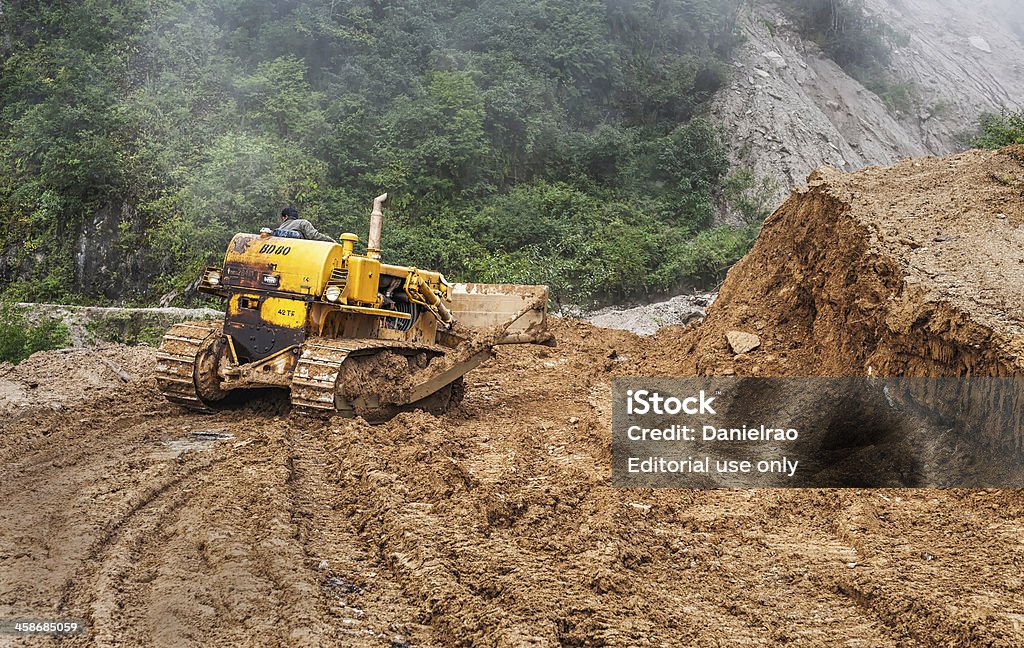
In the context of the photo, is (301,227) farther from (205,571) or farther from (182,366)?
(205,571)

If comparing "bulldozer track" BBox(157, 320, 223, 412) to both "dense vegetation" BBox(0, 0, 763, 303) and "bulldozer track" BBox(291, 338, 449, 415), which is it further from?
"dense vegetation" BBox(0, 0, 763, 303)

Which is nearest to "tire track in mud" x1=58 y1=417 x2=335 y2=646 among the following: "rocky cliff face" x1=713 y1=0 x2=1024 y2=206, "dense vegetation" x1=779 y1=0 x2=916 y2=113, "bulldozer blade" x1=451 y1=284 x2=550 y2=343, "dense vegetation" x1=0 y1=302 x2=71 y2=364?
"bulldozer blade" x1=451 y1=284 x2=550 y2=343

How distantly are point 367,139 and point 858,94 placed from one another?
744 inches

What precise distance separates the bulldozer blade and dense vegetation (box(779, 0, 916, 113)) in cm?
2597

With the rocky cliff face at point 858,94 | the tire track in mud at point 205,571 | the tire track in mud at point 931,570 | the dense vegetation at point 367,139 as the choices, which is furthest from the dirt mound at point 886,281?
the rocky cliff face at point 858,94

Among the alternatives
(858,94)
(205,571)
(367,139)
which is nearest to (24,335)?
(205,571)

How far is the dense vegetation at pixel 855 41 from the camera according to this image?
1276 inches

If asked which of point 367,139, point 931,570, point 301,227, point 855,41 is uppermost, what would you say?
point 855,41

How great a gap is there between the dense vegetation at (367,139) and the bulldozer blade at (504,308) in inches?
313

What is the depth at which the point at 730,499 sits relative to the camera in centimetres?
612

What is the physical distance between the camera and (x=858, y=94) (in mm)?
30844

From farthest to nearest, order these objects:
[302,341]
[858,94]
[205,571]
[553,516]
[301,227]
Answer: [858,94]
[301,227]
[302,341]
[553,516]
[205,571]

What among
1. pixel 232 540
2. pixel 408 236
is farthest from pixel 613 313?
pixel 232 540

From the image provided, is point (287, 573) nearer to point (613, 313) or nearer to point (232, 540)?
point (232, 540)
